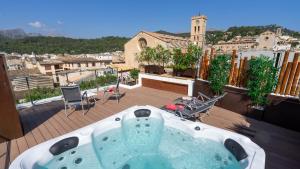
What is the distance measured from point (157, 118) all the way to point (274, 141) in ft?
9.13

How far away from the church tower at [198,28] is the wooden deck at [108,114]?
2764 centimetres

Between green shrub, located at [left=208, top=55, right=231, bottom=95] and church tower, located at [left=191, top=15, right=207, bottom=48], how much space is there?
87.5 ft

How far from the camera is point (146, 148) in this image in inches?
156

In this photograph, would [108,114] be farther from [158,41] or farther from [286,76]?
[158,41]

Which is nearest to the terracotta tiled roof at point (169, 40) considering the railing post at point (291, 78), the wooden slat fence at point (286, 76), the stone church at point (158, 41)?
the stone church at point (158, 41)

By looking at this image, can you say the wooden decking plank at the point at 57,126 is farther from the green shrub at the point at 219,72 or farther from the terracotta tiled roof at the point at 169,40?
the terracotta tiled roof at the point at 169,40

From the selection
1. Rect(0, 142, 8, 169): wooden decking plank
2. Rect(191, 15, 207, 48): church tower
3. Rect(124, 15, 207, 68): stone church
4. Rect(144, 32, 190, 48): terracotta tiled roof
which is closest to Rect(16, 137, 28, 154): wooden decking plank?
Rect(0, 142, 8, 169): wooden decking plank

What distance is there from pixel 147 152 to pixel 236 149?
76.7 inches

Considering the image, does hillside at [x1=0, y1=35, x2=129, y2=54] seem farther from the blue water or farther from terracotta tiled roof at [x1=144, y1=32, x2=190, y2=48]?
the blue water

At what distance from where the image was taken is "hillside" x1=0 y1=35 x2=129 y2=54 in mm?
50594

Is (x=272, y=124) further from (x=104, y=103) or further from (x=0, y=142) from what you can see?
(x=0, y=142)

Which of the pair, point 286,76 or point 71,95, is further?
point 71,95

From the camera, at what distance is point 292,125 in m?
3.78

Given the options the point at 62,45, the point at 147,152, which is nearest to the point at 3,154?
the point at 147,152
